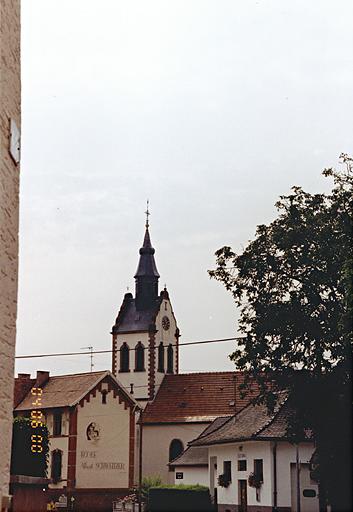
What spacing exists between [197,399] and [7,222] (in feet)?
189

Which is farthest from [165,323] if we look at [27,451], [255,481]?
[27,451]

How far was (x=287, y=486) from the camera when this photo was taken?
36781 millimetres

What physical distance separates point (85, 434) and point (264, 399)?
2439 cm

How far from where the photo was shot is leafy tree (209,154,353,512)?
2677 cm

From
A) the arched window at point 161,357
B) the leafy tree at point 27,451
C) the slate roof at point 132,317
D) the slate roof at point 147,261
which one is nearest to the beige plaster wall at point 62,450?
the arched window at point 161,357

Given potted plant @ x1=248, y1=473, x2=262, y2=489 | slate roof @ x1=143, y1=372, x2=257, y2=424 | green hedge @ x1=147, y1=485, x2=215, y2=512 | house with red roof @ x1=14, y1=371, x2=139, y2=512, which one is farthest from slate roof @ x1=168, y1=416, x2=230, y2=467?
slate roof @ x1=143, y1=372, x2=257, y2=424

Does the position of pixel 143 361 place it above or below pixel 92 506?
above

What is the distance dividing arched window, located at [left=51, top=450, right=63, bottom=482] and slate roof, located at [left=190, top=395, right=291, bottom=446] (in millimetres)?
9446

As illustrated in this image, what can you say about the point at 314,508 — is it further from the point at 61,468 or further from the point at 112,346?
the point at 112,346

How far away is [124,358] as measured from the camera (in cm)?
7362

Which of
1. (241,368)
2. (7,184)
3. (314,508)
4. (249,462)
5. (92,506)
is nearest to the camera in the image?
(7,184)

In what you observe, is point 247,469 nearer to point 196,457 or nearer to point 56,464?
point 196,457

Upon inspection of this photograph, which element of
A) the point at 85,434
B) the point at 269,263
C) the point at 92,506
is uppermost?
the point at 269,263

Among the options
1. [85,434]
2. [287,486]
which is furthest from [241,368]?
[85,434]
